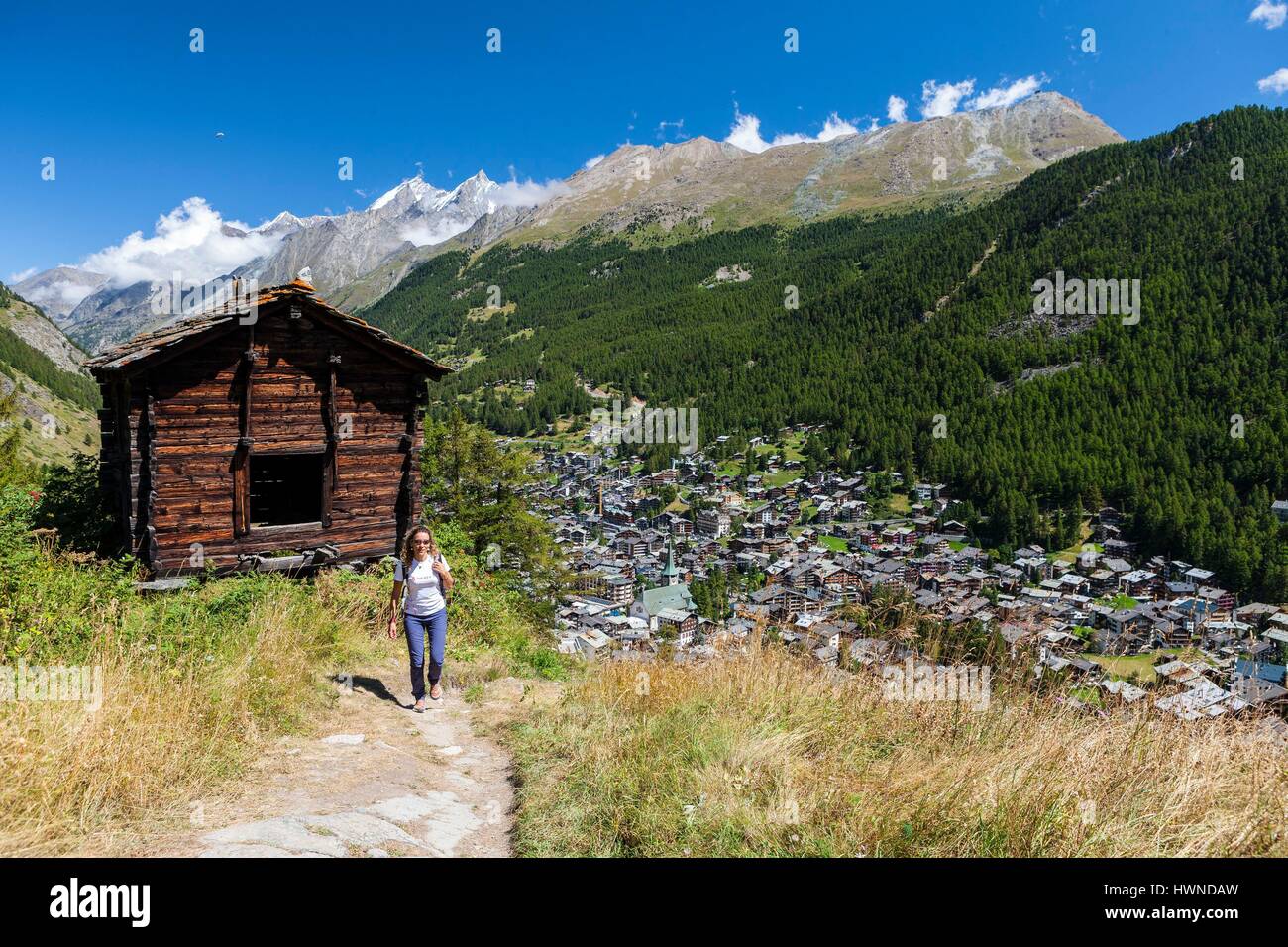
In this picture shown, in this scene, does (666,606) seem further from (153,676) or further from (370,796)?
(153,676)

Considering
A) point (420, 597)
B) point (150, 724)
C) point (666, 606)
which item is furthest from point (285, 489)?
point (666, 606)

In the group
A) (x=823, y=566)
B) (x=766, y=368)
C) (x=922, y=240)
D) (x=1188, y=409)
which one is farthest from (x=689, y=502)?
(x=922, y=240)

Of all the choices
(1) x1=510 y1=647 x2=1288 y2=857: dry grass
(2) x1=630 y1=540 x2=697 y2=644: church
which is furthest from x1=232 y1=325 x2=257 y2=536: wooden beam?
(2) x1=630 y1=540 x2=697 y2=644: church

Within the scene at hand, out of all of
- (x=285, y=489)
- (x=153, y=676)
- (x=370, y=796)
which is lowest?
(x=370, y=796)

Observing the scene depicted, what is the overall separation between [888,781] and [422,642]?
4.74m

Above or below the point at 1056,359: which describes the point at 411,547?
below

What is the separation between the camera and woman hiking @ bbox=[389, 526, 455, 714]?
22.1 feet

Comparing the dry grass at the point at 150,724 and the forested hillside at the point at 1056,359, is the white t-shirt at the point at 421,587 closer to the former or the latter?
the dry grass at the point at 150,724

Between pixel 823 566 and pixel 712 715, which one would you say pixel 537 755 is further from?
pixel 823 566

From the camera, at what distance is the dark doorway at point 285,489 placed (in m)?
14.8

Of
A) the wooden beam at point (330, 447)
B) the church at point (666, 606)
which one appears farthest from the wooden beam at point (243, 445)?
the church at point (666, 606)

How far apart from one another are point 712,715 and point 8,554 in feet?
28.0

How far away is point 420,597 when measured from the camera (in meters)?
6.74

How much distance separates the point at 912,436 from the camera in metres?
115
